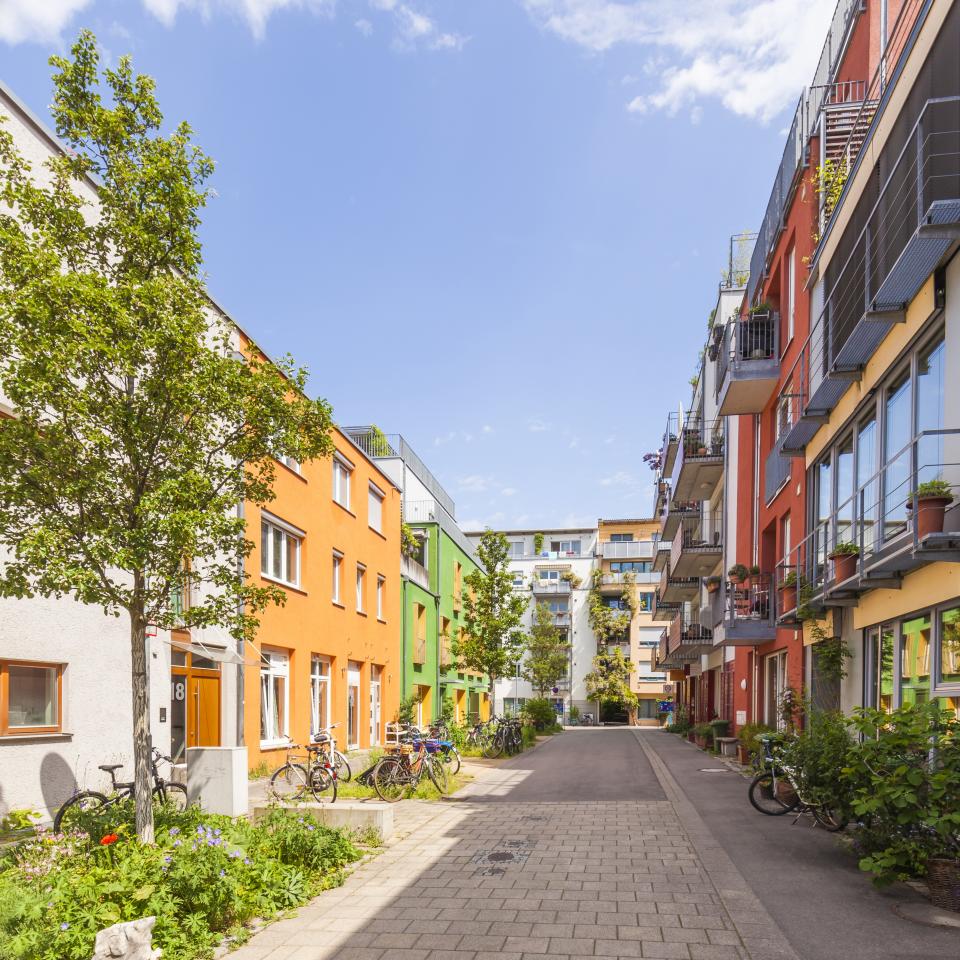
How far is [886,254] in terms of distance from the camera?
10.3 metres

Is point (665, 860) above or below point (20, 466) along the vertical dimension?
below

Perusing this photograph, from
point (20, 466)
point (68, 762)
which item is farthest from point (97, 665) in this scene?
point (20, 466)

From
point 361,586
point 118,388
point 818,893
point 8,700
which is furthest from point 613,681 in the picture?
point 118,388

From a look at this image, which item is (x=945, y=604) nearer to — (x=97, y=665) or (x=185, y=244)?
(x=185, y=244)

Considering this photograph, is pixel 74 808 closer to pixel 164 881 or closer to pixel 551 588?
pixel 164 881

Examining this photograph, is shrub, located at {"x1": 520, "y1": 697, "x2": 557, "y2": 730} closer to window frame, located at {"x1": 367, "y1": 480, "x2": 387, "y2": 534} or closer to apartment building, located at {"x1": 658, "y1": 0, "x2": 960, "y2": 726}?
window frame, located at {"x1": 367, "y1": 480, "x2": 387, "y2": 534}

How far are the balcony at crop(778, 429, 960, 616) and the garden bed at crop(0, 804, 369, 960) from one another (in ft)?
20.1

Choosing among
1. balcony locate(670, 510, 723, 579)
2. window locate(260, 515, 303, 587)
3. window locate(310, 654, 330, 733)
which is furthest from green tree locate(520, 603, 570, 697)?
window locate(260, 515, 303, 587)

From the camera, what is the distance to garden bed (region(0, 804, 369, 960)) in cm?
544

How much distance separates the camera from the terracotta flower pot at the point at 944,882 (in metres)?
A: 6.47

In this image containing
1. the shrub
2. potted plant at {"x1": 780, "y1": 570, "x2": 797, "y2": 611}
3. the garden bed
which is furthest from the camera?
the shrub

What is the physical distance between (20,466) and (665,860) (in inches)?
262

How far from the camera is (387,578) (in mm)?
28141

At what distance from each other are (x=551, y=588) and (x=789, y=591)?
52.0 metres
